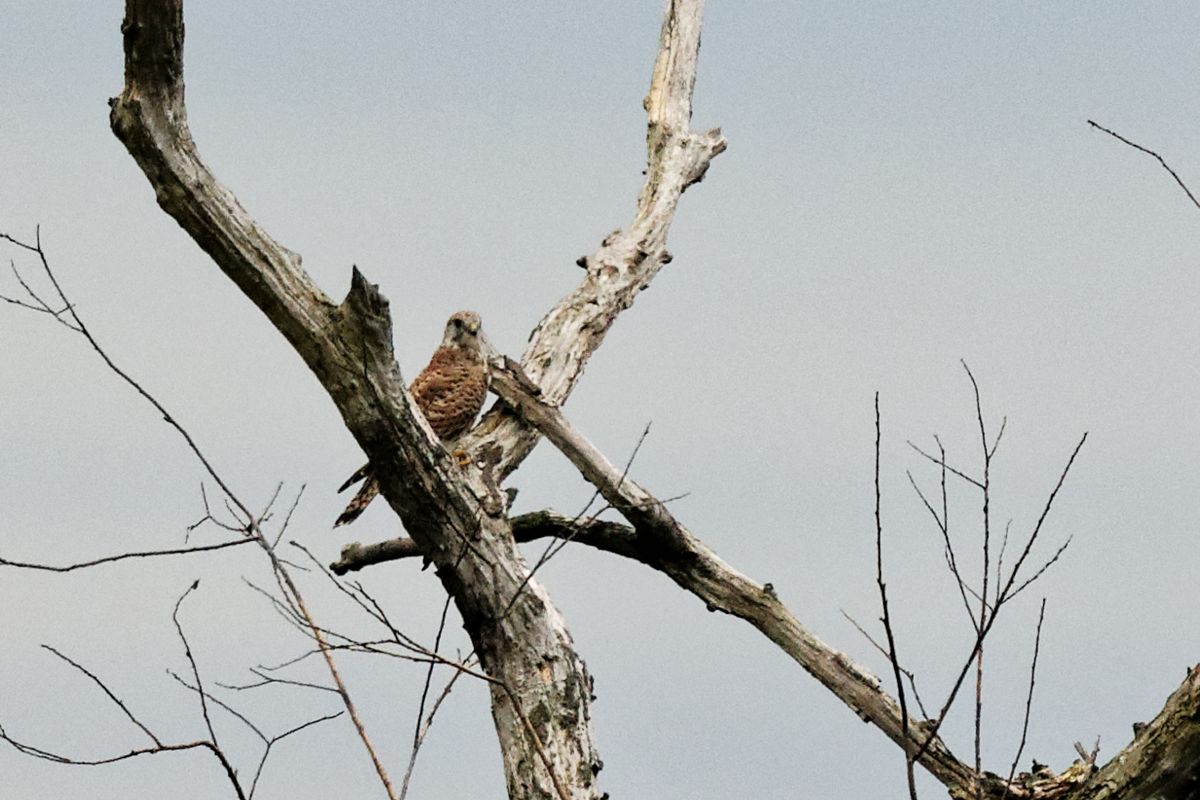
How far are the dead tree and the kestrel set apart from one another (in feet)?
1.46

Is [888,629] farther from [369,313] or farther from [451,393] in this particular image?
[451,393]

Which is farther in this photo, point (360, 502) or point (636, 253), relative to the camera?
point (636, 253)

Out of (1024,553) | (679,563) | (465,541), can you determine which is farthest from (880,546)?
(679,563)

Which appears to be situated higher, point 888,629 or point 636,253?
point 636,253

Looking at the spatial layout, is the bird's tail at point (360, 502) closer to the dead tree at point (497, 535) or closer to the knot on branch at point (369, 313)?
the dead tree at point (497, 535)

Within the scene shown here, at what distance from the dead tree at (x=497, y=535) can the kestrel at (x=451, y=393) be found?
0.45 metres

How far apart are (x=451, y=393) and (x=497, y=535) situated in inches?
84.3

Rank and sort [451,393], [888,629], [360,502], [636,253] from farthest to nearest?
[636,253] → [451,393] → [360,502] → [888,629]

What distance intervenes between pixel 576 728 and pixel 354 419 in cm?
128

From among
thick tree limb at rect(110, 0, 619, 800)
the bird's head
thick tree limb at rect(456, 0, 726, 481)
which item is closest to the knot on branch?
thick tree limb at rect(110, 0, 619, 800)

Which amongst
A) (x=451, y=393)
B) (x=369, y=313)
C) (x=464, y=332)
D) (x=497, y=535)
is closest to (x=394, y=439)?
(x=369, y=313)

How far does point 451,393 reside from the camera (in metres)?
6.70

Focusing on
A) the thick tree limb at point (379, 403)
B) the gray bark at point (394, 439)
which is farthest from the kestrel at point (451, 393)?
the thick tree limb at point (379, 403)

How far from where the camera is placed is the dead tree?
13.1 ft
